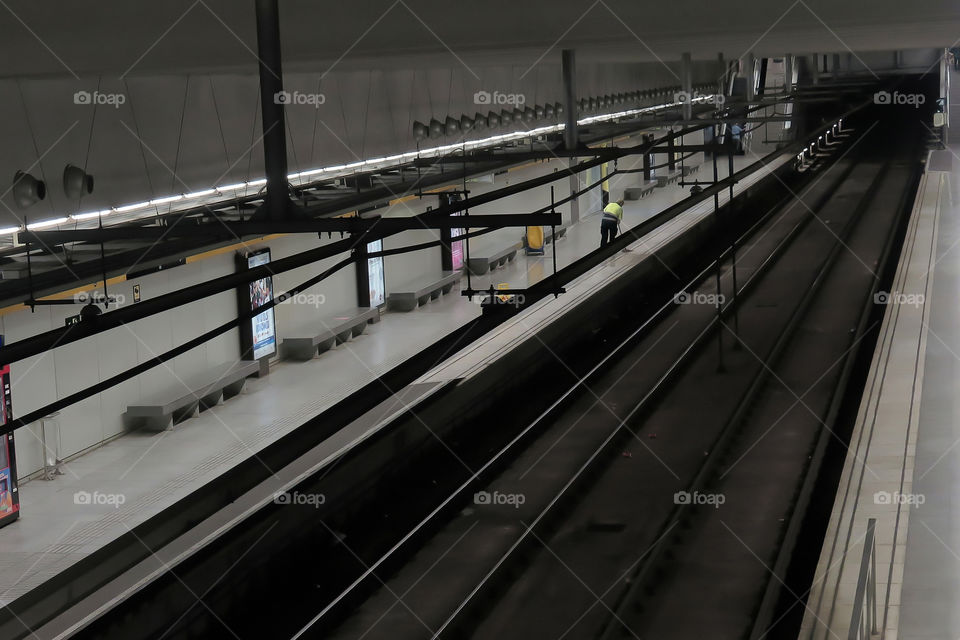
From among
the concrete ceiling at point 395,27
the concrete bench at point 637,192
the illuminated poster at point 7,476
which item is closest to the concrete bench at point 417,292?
the illuminated poster at point 7,476

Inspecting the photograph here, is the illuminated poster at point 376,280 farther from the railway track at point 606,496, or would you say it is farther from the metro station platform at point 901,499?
the metro station platform at point 901,499

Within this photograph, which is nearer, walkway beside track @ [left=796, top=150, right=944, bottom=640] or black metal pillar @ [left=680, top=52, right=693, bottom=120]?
walkway beside track @ [left=796, top=150, right=944, bottom=640]

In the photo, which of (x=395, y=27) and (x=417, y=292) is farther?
(x=417, y=292)

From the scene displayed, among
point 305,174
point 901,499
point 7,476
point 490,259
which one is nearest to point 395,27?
point 901,499

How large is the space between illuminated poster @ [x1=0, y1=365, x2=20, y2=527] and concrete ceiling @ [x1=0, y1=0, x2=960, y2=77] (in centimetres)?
376

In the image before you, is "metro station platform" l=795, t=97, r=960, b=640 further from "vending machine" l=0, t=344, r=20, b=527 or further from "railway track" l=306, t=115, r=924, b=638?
"vending machine" l=0, t=344, r=20, b=527

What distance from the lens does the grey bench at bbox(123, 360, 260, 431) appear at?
12.0 meters

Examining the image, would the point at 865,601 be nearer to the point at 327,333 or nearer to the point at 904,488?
the point at 904,488

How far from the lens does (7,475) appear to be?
9523 mm

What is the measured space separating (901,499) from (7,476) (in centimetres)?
729

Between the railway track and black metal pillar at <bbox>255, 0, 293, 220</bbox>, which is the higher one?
black metal pillar at <bbox>255, 0, 293, 220</bbox>

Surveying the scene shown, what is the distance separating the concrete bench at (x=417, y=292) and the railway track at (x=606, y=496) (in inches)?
161

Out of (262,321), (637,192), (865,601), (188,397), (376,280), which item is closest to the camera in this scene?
(865,601)

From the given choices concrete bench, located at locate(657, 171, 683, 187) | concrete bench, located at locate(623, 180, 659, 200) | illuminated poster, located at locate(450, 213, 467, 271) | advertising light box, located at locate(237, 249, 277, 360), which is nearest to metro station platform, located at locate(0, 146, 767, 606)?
advertising light box, located at locate(237, 249, 277, 360)
